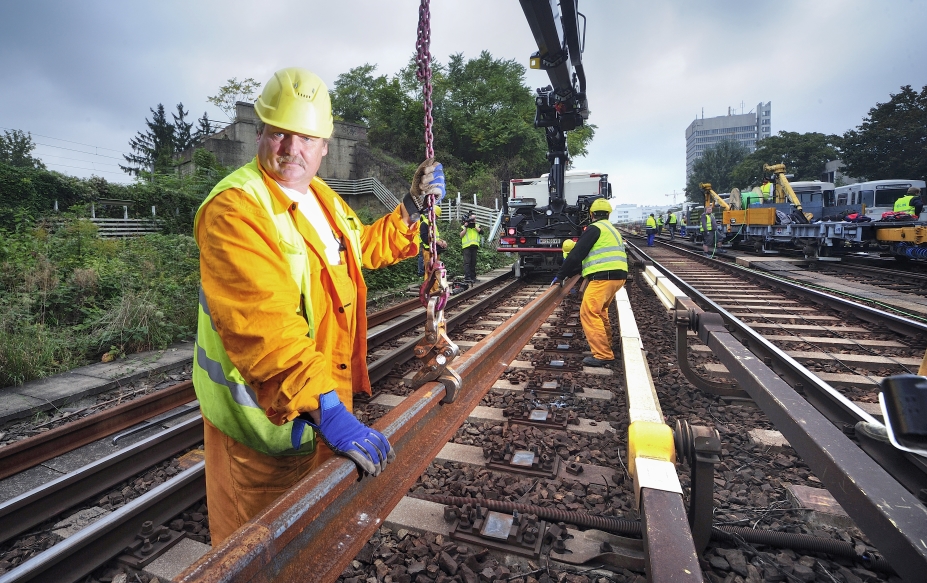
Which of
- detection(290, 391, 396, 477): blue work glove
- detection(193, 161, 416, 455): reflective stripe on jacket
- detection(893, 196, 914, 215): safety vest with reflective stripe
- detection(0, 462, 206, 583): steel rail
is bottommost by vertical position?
detection(0, 462, 206, 583): steel rail

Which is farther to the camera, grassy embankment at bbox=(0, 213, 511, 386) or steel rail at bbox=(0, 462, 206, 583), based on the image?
grassy embankment at bbox=(0, 213, 511, 386)

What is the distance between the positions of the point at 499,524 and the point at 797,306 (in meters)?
7.70

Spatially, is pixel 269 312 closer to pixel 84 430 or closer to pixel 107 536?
pixel 107 536

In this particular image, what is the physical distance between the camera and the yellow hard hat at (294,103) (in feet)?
5.13

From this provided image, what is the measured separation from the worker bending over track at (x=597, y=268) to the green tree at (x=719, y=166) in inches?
2697

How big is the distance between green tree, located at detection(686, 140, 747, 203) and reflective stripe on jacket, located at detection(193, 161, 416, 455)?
7291cm

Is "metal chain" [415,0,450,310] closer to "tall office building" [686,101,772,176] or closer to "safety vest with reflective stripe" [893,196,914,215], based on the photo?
"safety vest with reflective stripe" [893,196,914,215]

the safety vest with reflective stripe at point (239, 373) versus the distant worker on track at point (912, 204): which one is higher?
the distant worker on track at point (912, 204)

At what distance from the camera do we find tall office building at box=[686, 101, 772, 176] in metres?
129

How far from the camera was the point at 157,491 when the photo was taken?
260 centimetres

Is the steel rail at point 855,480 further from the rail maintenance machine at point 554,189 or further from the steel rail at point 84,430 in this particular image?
the rail maintenance machine at point 554,189

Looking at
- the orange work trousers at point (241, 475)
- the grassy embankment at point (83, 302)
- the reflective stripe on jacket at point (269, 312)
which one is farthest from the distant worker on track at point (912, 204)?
the orange work trousers at point (241, 475)

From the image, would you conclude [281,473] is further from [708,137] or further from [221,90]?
[708,137]

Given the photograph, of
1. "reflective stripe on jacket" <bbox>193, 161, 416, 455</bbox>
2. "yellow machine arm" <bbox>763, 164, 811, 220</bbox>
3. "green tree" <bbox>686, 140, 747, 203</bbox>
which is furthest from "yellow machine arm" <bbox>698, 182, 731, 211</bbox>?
"green tree" <bbox>686, 140, 747, 203</bbox>
